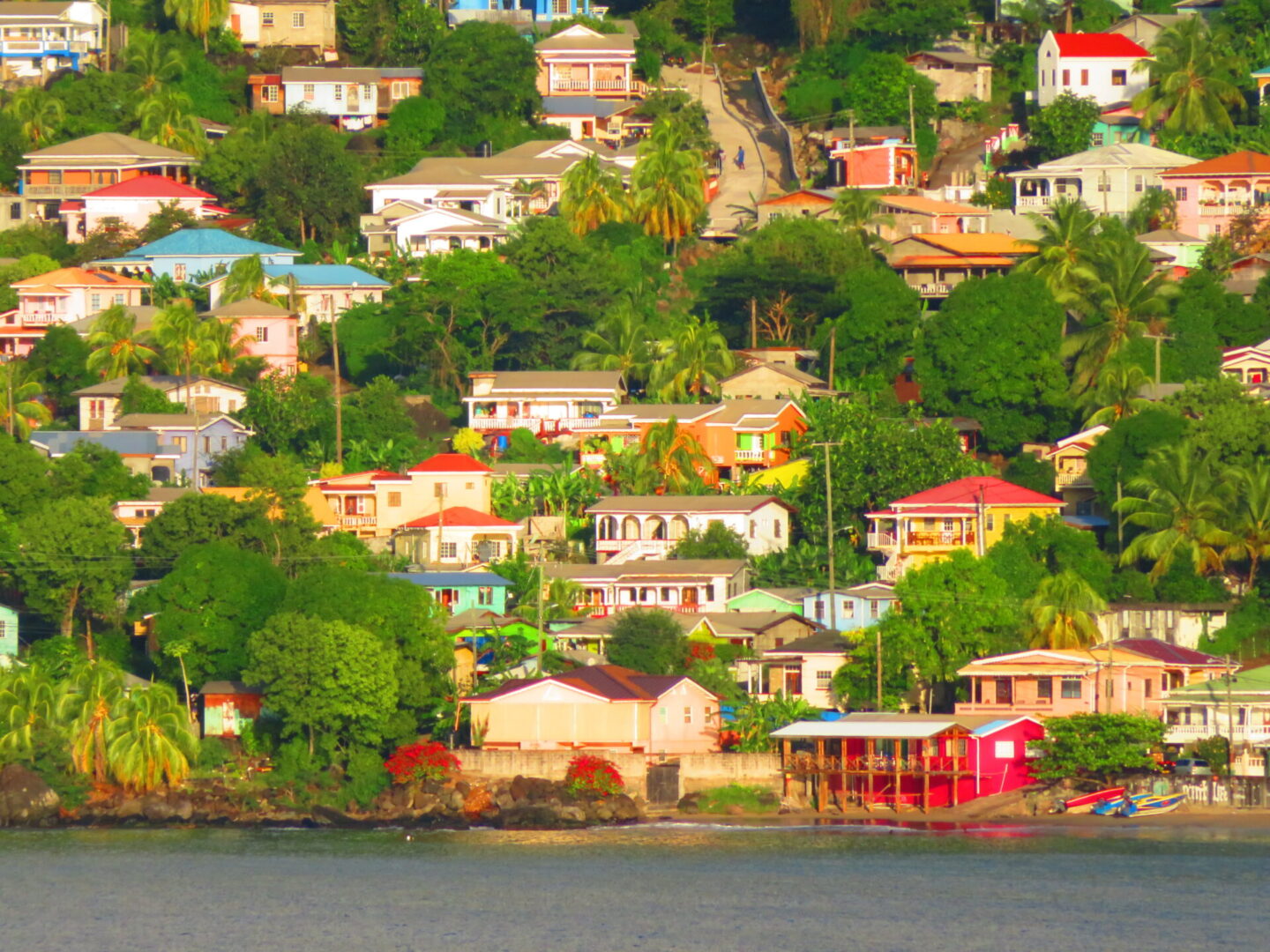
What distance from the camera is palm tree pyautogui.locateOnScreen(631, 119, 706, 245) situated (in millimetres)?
104250

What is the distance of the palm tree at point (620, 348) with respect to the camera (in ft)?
313

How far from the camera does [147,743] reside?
226ft

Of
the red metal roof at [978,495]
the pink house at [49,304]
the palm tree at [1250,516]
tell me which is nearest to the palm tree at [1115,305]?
the red metal roof at [978,495]

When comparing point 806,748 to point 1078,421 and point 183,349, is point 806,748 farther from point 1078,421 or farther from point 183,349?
point 183,349

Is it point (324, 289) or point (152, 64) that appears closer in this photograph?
point (324, 289)

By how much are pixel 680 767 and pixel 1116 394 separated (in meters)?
23.4

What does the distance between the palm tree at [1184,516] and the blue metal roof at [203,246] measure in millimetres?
39517

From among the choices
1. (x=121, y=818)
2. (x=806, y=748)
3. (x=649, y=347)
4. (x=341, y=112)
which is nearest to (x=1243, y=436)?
(x=806, y=748)

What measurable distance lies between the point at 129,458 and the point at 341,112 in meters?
35.8

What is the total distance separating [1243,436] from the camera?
77625 mm

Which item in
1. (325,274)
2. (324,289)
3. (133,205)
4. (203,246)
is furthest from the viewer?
(133,205)

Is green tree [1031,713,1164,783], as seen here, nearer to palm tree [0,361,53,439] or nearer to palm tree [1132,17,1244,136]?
palm tree [0,361,53,439]

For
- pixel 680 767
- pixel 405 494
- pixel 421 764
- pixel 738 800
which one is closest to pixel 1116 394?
pixel 405 494

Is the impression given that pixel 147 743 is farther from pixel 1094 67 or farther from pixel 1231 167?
pixel 1094 67
